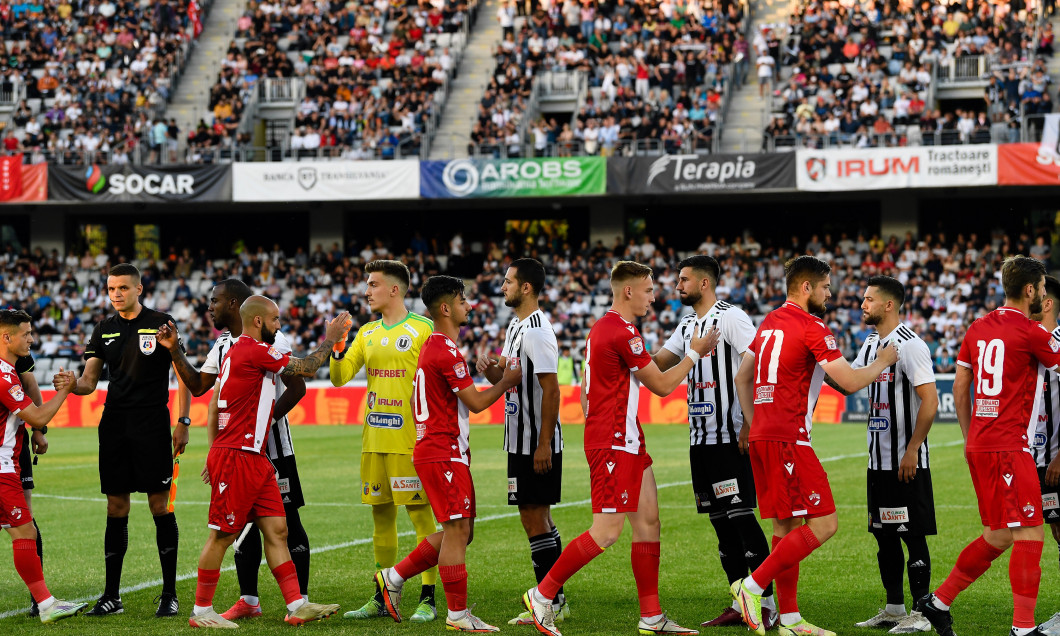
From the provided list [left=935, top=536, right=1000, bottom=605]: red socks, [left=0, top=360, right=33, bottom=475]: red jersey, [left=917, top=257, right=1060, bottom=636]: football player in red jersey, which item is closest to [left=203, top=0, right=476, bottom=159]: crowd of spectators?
[left=0, top=360, right=33, bottom=475]: red jersey

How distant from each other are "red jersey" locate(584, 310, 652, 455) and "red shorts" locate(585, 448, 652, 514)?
0.18 ft

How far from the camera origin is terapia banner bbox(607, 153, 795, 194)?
3441 centimetres

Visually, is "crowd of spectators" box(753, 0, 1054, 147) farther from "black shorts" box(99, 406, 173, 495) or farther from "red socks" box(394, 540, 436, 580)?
"red socks" box(394, 540, 436, 580)

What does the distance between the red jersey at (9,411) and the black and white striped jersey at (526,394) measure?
128 inches

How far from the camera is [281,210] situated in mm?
41156

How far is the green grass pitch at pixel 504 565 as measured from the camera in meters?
8.29

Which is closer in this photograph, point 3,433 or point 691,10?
point 3,433

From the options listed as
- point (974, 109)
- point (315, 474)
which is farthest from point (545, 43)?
point (315, 474)

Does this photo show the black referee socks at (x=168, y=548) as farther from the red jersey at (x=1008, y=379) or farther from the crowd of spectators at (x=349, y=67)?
the crowd of spectators at (x=349, y=67)

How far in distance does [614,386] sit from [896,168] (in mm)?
28126

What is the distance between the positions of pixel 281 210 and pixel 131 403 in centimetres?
3307

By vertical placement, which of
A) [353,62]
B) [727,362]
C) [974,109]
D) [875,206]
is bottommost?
[727,362]

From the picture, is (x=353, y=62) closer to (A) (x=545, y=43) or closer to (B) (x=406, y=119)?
(B) (x=406, y=119)

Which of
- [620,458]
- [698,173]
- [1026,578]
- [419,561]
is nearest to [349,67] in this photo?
[698,173]
